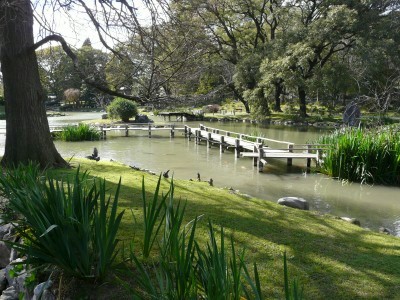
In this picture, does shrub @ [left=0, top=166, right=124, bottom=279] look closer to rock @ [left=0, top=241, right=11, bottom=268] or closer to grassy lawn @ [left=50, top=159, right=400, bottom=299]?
grassy lawn @ [left=50, top=159, right=400, bottom=299]

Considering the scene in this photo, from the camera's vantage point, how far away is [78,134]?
19328mm

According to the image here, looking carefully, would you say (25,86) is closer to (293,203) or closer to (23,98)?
(23,98)

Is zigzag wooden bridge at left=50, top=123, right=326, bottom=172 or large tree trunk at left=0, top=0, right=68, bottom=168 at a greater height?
large tree trunk at left=0, top=0, right=68, bottom=168

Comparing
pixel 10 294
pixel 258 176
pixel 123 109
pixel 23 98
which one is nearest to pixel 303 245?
pixel 10 294

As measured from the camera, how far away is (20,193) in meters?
3.26

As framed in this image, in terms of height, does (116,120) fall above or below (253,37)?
below

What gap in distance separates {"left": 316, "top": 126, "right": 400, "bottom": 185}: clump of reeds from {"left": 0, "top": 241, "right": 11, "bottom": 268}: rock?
8408mm

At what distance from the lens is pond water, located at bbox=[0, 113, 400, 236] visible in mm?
8117

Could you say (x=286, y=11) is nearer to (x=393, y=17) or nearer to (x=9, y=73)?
(x=393, y=17)

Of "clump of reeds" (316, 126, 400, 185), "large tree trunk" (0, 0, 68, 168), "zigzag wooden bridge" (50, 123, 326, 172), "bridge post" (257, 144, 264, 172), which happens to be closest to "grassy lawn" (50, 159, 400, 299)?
"large tree trunk" (0, 0, 68, 168)

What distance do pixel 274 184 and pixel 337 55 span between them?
2558 cm

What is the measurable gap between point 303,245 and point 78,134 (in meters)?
17.2

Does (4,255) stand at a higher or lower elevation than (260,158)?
higher

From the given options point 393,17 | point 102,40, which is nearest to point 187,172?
point 102,40
